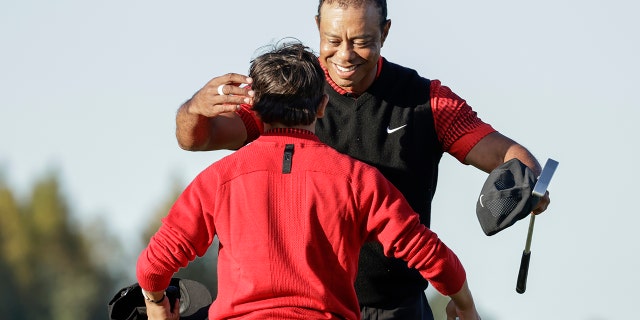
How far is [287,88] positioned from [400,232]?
2.33 ft

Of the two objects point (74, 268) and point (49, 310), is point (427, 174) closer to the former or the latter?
point (49, 310)

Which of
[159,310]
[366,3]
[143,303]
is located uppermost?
[366,3]

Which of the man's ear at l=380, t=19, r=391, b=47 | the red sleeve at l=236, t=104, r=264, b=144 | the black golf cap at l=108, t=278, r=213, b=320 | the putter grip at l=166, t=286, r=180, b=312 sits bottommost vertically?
the black golf cap at l=108, t=278, r=213, b=320

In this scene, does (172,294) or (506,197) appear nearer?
(506,197)

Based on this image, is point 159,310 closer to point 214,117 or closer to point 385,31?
point 214,117

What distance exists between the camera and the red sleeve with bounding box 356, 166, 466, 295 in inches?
260

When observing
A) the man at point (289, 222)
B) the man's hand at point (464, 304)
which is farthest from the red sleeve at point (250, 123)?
the man's hand at point (464, 304)

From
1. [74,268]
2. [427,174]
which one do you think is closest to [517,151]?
[427,174]

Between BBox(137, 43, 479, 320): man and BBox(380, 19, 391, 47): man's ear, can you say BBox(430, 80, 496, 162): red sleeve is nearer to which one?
BBox(380, 19, 391, 47): man's ear

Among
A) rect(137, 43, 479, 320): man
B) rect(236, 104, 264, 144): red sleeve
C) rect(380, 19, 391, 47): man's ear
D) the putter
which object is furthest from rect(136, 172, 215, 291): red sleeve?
rect(380, 19, 391, 47): man's ear

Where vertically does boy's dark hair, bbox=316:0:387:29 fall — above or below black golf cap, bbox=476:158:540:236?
above

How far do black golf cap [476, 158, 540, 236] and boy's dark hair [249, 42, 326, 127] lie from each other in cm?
85

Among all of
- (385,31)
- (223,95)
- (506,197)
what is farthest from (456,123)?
(223,95)

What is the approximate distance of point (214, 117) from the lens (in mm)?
7676
